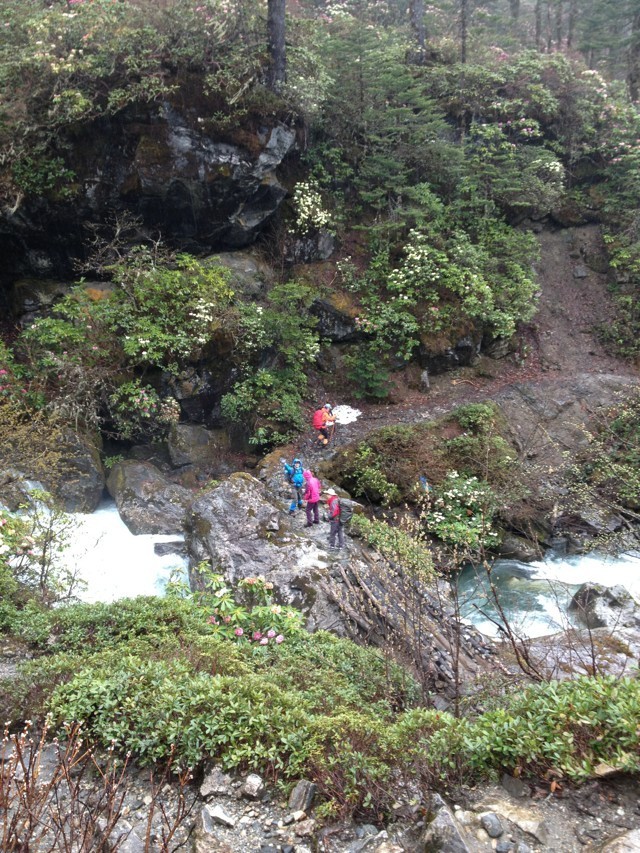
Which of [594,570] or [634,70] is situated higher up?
[634,70]

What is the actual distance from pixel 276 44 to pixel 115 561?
574 inches

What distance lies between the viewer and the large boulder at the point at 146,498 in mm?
12195

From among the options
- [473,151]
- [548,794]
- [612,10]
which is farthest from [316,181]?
[612,10]

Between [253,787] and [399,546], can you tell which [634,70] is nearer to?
[399,546]

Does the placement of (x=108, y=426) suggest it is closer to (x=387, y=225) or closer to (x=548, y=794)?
(x=387, y=225)

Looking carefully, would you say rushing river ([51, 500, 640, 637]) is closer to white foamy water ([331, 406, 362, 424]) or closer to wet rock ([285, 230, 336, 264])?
white foamy water ([331, 406, 362, 424])

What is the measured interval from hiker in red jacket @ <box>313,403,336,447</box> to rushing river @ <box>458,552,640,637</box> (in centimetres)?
480

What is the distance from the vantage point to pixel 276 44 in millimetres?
15570

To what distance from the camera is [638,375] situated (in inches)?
694

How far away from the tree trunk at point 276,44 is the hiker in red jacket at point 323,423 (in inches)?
368

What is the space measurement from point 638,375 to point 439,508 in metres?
9.17

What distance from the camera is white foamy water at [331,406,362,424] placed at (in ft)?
52.1

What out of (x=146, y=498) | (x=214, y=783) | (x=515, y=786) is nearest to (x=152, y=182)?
(x=146, y=498)

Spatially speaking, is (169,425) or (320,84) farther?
(320,84)
